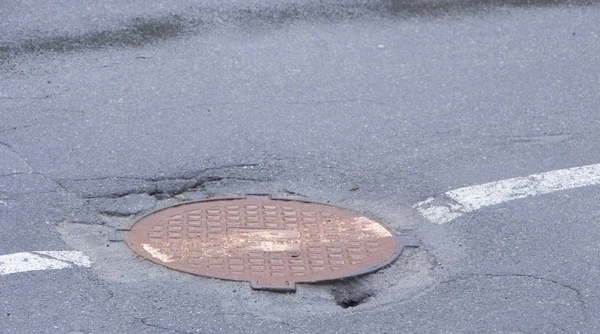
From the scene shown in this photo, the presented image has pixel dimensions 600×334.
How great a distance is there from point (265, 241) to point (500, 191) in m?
1.34

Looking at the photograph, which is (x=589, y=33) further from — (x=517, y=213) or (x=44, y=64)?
(x=44, y=64)

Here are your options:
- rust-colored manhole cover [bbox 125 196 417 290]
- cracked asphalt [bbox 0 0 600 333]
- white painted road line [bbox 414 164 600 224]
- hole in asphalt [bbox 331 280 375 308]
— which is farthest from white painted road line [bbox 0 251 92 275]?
white painted road line [bbox 414 164 600 224]

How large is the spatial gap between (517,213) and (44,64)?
124 inches

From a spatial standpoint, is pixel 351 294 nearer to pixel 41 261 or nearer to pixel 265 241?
pixel 265 241

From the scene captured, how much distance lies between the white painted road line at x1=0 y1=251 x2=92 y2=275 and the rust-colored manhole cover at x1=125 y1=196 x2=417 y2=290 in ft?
0.92

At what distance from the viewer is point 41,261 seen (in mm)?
5008

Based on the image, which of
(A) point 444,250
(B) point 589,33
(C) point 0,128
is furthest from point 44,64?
(B) point 589,33

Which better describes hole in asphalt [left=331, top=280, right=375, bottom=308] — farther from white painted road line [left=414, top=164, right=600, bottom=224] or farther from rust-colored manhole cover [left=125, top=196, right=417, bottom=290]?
white painted road line [left=414, top=164, right=600, bottom=224]

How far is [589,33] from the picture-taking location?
7.99m

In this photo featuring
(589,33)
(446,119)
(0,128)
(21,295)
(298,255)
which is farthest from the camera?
(589,33)

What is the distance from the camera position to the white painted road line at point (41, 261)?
493 cm

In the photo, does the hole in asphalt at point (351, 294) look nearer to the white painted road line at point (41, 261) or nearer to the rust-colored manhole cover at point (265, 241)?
the rust-colored manhole cover at point (265, 241)

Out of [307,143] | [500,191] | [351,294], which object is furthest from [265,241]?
[500,191]

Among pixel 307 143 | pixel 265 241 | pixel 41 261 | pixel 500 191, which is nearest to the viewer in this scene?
pixel 41 261
